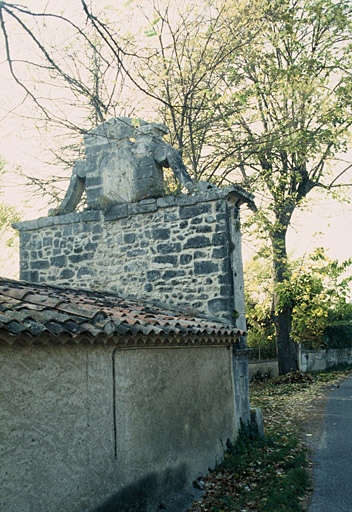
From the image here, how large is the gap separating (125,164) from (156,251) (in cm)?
206

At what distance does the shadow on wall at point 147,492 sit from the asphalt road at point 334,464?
63.9 inches

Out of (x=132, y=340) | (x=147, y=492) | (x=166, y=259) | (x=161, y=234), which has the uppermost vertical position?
(x=161, y=234)

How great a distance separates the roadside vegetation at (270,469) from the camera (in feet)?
20.0

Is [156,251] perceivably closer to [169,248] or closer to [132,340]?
[169,248]

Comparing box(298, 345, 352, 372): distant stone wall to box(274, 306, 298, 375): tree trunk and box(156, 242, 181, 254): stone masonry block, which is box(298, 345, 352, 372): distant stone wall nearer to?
box(274, 306, 298, 375): tree trunk

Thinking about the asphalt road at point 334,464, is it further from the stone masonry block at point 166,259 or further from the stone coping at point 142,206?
the stone coping at point 142,206

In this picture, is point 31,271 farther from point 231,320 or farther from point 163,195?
point 231,320

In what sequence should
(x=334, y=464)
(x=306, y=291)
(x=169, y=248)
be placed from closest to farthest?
(x=334, y=464) < (x=169, y=248) < (x=306, y=291)

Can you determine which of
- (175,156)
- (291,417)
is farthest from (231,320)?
(291,417)

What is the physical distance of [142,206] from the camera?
10.1m

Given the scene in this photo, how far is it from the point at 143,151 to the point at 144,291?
2.79 metres

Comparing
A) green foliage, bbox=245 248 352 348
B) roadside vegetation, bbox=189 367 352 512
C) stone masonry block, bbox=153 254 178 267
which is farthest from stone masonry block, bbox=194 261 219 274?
green foliage, bbox=245 248 352 348

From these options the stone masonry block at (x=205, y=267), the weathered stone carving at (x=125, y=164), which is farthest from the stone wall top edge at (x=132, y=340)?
the weathered stone carving at (x=125, y=164)

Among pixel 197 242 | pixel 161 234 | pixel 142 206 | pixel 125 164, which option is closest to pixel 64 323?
pixel 197 242
